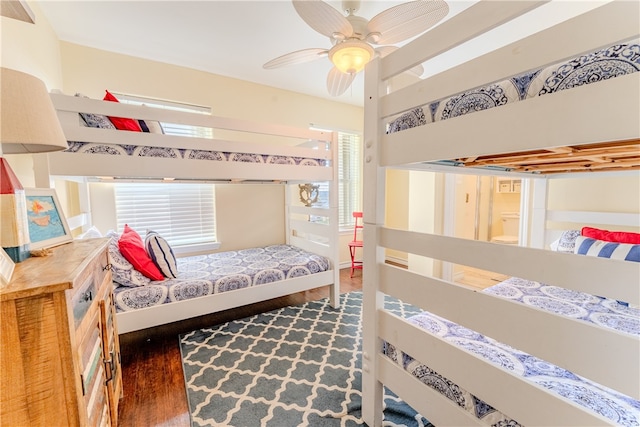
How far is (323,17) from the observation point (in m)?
1.49

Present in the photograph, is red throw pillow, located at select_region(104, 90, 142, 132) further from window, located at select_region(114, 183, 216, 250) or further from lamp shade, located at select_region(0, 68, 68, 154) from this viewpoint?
window, located at select_region(114, 183, 216, 250)

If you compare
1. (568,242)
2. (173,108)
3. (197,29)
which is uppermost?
(197,29)

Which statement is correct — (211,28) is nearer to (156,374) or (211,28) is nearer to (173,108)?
(173,108)

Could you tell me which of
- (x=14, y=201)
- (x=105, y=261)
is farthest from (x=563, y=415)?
(x=105, y=261)

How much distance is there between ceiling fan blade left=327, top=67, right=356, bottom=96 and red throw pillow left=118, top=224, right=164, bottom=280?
1947 millimetres

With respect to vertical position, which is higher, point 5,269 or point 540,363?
point 5,269

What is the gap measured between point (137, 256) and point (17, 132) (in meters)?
1.34

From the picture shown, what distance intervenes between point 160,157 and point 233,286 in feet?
3.46

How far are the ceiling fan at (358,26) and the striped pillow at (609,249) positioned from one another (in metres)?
1.45

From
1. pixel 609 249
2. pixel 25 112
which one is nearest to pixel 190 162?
pixel 25 112

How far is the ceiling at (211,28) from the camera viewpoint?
1.87 meters

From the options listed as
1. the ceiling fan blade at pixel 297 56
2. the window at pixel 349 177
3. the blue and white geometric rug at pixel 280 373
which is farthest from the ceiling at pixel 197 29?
the blue and white geometric rug at pixel 280 373

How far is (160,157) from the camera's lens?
5.77ft

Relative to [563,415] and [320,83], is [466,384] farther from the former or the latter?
[320,83]
